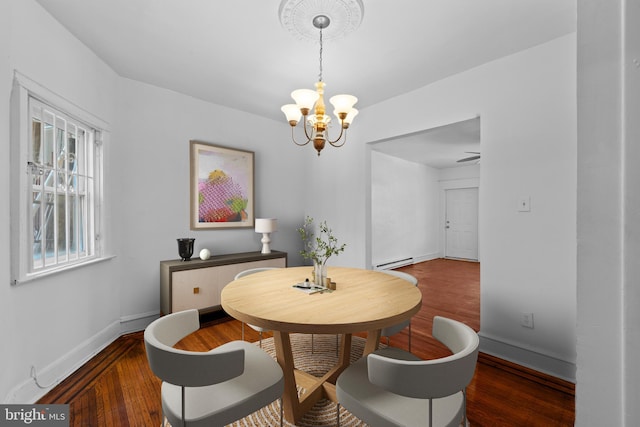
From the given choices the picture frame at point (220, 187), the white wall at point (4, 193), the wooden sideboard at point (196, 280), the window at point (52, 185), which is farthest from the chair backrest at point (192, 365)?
the picture frame at point (220, 187)

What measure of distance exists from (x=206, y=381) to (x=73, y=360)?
194 cm

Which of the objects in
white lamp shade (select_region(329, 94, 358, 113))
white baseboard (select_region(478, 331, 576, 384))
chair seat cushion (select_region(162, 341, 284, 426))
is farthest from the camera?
white baseboard (select_region(478, 331, 576, 384))

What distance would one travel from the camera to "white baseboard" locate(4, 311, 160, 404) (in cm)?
185

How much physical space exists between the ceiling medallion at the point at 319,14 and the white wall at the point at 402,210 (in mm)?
3953

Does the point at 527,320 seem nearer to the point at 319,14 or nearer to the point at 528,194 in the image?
the point at 528,194

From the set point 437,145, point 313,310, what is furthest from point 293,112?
point 437,145

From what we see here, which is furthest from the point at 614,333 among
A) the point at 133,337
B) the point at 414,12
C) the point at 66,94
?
the point at 133,337

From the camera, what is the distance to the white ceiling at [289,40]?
77.2 inches

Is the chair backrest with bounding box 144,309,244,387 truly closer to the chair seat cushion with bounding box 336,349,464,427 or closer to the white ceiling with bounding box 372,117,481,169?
the chair seat cushion with bounding box 336,349,464,427

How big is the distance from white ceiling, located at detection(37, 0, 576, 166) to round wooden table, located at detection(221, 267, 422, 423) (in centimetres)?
184

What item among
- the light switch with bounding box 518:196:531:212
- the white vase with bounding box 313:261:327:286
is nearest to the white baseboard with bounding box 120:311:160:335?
the white vase with bounding box 313:261:327:286

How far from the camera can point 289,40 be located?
90.4 inches

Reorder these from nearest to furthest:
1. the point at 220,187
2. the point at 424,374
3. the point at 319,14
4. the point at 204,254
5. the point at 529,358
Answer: the point at 424,374
the point at 319,14
the point at 529,358
the point at 204,254
the point at 220,187

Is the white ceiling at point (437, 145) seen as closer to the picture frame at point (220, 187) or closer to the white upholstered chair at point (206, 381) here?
the picture frame at point (220, 187)
